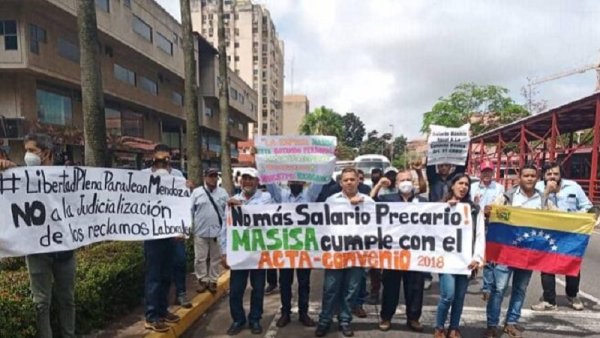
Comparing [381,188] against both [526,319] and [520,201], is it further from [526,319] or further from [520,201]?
[526,319]

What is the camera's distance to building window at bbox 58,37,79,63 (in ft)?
72.7

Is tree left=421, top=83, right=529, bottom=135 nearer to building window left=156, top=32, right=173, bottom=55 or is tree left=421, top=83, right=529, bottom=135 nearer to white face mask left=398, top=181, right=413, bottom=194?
building window left=156, top=32, right=173, bottom=55

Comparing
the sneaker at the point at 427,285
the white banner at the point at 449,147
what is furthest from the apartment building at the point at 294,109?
the white banner at the point at 449,147

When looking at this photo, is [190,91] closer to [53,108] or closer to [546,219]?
[546,219]

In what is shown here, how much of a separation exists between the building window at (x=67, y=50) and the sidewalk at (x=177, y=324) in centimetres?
2073

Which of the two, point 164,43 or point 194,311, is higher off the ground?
point 164,43

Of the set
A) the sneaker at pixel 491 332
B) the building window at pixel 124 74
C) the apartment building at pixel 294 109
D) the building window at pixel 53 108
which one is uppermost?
the apartment building at pixel 294 109

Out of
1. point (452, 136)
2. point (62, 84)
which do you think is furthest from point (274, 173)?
point (62, 84)

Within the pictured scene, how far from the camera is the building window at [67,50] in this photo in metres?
22.2

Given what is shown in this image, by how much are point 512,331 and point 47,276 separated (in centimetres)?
444

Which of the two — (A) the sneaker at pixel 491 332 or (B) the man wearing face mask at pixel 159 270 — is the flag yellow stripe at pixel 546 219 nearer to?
(A) the sneaker at pixel 491 332

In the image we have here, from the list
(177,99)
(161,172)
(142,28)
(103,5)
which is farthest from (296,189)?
(177,99)

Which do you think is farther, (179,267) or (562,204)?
(562,204)

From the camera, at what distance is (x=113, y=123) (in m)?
27.0
